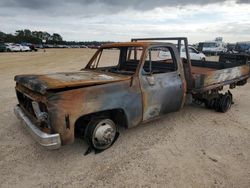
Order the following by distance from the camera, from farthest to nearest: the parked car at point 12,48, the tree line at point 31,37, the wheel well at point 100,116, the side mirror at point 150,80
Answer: the tree line at point 31,37
the parked car at point 12,48
the side mirror at point 150,80
the wheel well at point 100,116

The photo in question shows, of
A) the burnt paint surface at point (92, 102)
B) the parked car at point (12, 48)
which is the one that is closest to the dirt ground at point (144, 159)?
the burnt paint surface at point (92, 102)

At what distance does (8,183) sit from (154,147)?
2.36 metres

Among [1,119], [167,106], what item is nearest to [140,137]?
[167,106]

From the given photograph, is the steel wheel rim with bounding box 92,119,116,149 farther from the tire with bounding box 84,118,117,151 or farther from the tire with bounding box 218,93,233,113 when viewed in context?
the tire with bounding box 218,93,233,113

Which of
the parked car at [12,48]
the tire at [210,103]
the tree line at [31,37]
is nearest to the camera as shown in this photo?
the tire at [210,103]

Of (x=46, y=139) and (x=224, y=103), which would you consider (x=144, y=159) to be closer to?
(x=46, y=139)

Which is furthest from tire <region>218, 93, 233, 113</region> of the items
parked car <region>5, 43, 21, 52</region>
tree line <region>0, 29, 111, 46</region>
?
tree line <region>0, 29, 111, 46</region>

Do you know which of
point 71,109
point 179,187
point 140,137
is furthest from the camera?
point 140,137

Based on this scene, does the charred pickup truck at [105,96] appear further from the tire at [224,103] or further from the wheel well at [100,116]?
the tire at [224,103]

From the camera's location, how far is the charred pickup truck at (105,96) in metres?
3.20

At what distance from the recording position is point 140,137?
4.47 metres

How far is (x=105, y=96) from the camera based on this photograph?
3.59 meters

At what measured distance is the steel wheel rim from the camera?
372 cm

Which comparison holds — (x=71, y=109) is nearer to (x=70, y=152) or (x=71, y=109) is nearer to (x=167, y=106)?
(x=70, y=152)
